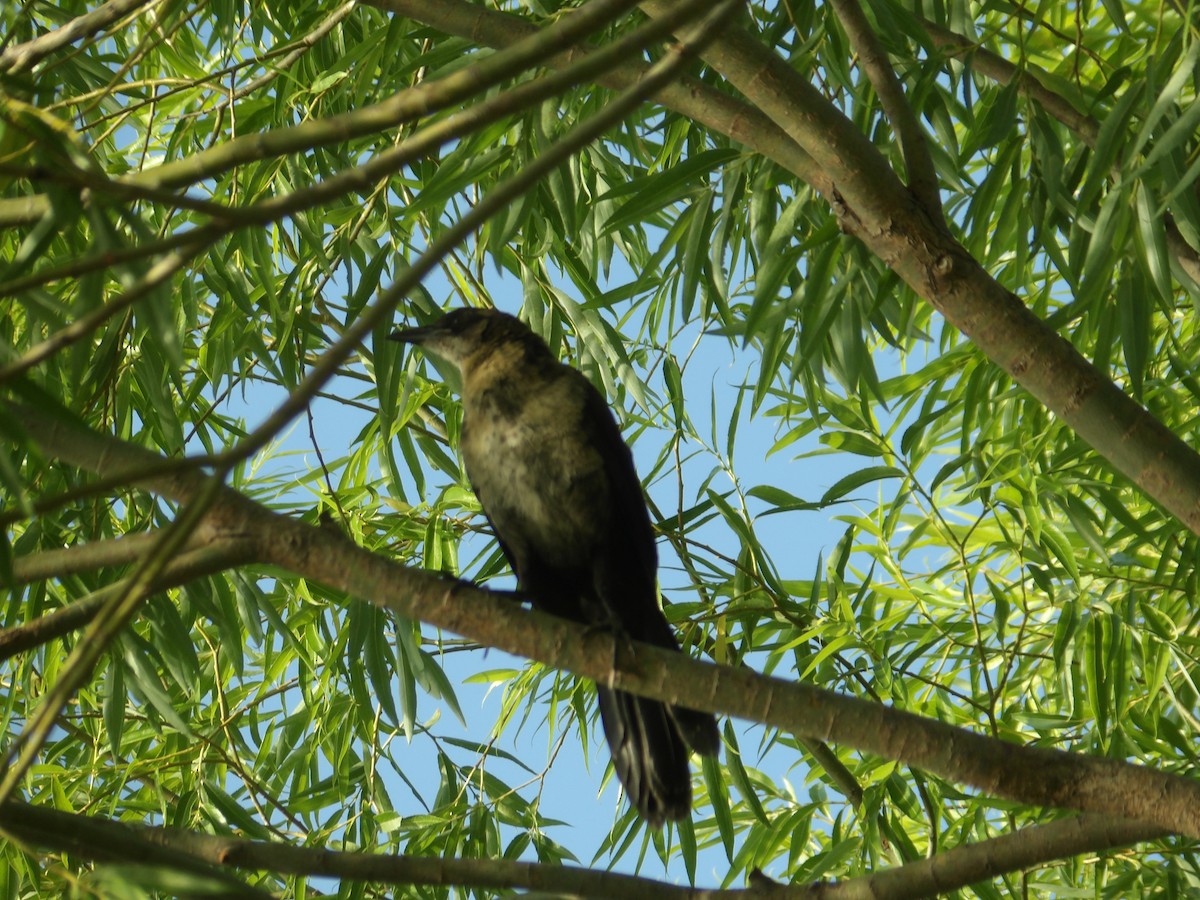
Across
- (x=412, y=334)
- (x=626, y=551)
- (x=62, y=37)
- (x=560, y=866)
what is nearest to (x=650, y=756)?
(x=626, y=551)

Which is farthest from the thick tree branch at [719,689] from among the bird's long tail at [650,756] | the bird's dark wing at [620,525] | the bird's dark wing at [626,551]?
the bird's dark wing at [620,525]

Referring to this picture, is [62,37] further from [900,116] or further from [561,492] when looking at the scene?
[561,492]

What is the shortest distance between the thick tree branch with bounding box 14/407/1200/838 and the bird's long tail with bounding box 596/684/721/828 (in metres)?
0.79

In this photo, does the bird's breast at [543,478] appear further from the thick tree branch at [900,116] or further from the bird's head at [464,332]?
the thick tree branch at [900,116]

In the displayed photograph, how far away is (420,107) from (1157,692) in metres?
2.08

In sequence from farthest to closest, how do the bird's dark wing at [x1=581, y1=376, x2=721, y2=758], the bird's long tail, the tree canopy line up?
the bird's dark wing at [x1=581, y1=376, x2=721, y2=758] → the bird's long tail → the tree canopy

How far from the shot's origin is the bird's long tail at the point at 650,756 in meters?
2.39

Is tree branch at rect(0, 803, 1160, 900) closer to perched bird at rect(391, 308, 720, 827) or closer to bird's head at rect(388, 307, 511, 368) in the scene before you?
perched bird at rect(391, 308, 720, 827)

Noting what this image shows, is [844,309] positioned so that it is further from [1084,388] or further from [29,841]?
[29,841]

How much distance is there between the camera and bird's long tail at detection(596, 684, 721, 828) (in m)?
2.39

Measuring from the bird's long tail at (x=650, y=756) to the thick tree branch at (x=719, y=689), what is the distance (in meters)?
0.79

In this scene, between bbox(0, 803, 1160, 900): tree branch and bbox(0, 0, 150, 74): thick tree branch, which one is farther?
bbox(0, 0, 150, 74): thick tree branch

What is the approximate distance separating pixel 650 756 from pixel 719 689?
908mm

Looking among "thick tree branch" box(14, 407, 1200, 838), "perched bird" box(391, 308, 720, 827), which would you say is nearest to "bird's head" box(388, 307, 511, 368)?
"perched bird" box(391, 308, 720, 827)
